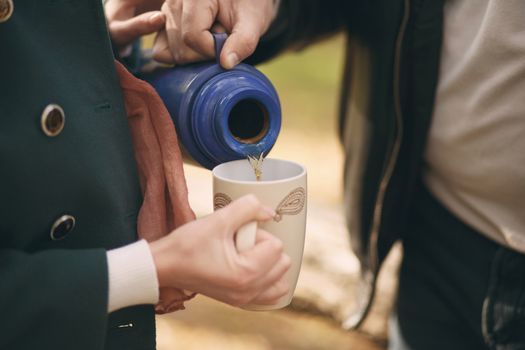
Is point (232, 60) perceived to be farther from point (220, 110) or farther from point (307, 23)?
point (307, 23)

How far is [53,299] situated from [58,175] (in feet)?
0.46

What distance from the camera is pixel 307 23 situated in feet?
4.42

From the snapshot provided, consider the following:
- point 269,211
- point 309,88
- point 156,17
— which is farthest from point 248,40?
point 309,88

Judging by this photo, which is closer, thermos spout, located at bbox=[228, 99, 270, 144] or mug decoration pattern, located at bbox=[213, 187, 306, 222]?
mug decoration pattern, located at bbox=[213, 187, 306, 222]

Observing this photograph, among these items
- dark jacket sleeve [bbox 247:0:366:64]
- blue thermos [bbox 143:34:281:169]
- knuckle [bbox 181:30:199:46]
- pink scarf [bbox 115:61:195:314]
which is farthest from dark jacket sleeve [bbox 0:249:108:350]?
dark jacket sleeve [bbox 247:0:366:64]

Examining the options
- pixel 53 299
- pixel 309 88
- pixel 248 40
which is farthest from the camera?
pixel 309 88

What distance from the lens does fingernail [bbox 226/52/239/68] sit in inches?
34.6

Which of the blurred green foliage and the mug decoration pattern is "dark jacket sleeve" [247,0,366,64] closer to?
the mug decoration pattern

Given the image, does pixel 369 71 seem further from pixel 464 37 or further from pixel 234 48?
pixel 234 48

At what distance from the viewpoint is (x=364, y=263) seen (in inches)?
59.8

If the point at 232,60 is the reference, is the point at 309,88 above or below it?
below

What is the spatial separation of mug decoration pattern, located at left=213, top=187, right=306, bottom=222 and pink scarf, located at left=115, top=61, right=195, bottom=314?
0.04 meters

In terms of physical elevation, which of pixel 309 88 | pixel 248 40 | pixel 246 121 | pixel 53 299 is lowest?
pixel 309 88

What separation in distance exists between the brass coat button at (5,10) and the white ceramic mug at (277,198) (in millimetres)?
320
